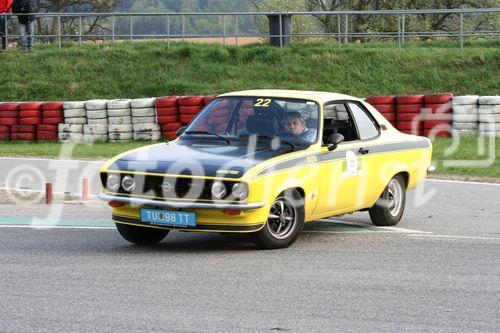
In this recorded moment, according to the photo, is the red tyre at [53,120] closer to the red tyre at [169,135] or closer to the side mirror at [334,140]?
the red tyre at [169,135]

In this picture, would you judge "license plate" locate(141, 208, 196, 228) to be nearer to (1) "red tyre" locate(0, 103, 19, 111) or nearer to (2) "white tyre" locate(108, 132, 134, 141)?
(2) "white tyre" locate(108, 132, 134, 141)

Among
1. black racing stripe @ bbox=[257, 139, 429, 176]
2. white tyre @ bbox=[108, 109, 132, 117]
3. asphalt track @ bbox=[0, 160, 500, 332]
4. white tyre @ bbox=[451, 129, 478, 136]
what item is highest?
white tyre @ bbox=[108, 109, 132, 117]

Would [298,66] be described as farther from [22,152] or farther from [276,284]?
[276,284]

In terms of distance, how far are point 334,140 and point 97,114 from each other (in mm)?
13139

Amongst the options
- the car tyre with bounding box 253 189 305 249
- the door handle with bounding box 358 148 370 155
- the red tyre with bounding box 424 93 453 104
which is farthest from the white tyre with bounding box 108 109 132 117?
the car tyre with bounding box 253 189 305 249

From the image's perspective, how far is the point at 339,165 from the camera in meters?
10.4

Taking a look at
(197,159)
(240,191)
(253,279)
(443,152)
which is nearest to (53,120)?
(443,152)

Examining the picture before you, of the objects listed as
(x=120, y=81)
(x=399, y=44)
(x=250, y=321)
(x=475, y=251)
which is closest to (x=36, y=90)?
(x=120, y=81)

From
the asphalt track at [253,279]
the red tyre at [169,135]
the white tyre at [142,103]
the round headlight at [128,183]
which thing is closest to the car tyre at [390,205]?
the asphalt track at [253,279]

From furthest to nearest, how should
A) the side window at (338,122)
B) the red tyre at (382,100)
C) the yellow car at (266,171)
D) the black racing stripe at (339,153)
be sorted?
the red tyre at (382,100) < the side window at (338,122) < the black racing stripe at (339,153) < the yellow car at (266,171)

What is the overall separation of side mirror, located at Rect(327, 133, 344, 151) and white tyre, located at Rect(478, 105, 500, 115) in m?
10.8

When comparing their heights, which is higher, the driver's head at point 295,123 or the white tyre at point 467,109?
the driver's head at point 295,123

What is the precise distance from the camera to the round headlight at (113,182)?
980cm

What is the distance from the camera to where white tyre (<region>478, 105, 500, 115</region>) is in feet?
67.4
